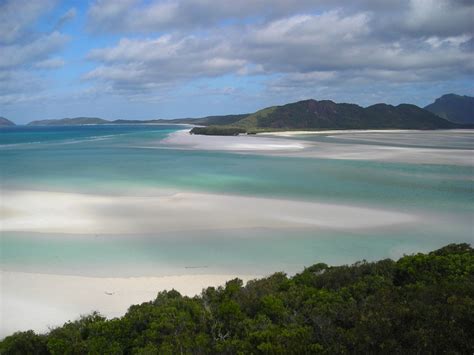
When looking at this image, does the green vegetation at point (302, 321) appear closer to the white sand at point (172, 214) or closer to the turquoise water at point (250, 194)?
the turquoise water at point (250, 194)

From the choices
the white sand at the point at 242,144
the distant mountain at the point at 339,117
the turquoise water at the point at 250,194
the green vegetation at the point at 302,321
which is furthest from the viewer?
the distant mountain at the point at 339,117

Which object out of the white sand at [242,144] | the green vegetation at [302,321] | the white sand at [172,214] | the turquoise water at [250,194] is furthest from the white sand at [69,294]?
the white sand at [242,144]

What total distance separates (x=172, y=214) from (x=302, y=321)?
10930 millimetres

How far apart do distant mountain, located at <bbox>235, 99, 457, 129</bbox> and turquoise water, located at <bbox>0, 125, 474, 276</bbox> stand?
372ft

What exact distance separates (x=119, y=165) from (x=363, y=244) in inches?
1024

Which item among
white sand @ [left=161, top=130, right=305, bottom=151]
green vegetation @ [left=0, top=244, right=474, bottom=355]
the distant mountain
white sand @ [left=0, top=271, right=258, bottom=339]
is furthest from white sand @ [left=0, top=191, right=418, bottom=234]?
the distant mountain

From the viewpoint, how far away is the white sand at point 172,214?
48.2 ft

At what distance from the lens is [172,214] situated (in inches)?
642

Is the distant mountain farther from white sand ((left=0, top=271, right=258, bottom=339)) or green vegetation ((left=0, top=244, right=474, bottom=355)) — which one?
green vegetation ((left=0, top=244, right=474, bottom=355))

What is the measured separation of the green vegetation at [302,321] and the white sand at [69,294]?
1.89 metres

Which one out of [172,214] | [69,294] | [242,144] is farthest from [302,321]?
[242,144]

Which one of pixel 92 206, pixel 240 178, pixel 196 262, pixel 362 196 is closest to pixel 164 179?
pixel 240 178

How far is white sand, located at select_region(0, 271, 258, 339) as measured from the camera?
824cm

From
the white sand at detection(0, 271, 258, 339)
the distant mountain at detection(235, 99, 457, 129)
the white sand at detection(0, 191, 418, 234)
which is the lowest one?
the white sand at detection(0, 271, 258, 339)
